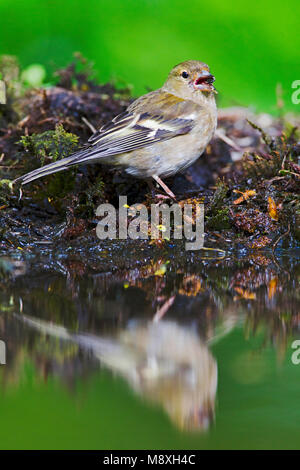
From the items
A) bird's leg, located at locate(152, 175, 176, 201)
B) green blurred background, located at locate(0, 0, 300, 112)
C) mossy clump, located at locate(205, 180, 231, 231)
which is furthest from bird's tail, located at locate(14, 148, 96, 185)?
green blurred background, located at locate(0, 0, 300, 112)

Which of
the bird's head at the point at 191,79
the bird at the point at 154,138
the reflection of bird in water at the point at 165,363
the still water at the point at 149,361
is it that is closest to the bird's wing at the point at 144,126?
the bird at the point at 154,138

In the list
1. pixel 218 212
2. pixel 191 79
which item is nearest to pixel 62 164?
pixel 218 212

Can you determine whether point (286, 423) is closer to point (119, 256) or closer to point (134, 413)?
point (134, 413)

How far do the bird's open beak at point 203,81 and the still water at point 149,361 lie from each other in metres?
1.83

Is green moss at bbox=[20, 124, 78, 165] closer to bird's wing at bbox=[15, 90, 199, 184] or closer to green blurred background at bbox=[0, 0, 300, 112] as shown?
bird's wing at bbox=[15, 90, 199, 184]

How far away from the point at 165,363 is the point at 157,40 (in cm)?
606

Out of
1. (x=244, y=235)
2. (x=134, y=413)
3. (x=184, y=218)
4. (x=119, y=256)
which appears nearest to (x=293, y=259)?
(x=244, y=235)

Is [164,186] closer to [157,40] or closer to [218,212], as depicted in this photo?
[218,212]

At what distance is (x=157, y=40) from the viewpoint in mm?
7461

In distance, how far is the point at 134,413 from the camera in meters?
1.70

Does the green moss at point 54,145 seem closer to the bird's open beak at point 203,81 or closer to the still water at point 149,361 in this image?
the bird's open beak at point 203,81

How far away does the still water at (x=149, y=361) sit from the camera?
1.63m

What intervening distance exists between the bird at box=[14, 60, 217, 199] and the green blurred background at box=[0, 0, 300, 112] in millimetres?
2901

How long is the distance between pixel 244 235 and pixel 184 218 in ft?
1.30
